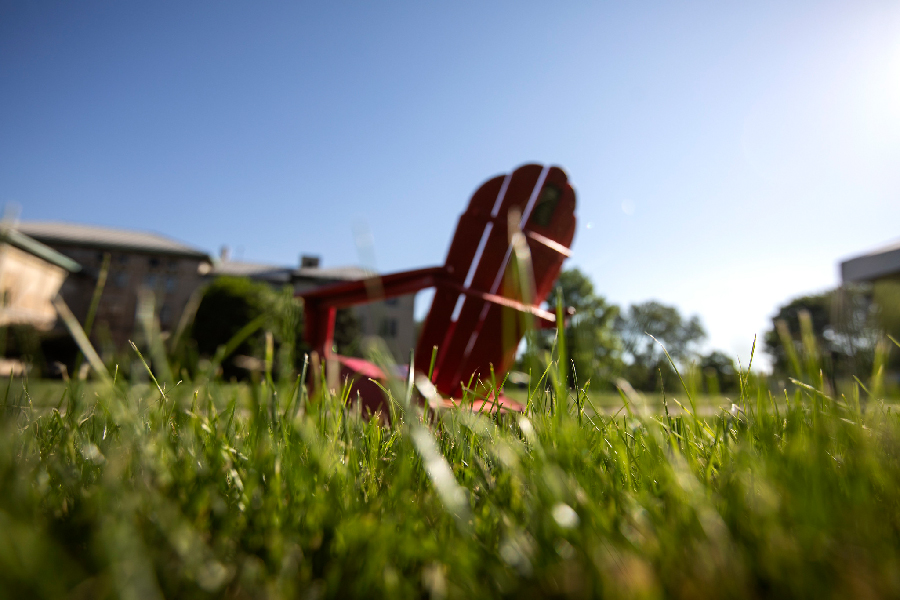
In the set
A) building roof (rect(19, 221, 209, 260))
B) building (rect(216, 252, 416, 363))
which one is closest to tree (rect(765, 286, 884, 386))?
building (rect(216, 252, 416, 363))

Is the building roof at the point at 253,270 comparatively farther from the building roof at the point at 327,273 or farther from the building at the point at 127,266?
the building at the point at 127,266

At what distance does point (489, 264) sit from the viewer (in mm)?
2664

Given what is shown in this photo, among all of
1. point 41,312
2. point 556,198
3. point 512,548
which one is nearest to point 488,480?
point 512,548

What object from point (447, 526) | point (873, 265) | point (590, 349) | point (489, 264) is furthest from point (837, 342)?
point (873, 265)

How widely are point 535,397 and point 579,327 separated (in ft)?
1.24

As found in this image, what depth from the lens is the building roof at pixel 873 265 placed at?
6.40 metres

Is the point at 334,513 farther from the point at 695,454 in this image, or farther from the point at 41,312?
the point at 41,312

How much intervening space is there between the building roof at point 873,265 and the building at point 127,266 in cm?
3625

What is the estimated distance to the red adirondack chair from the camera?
2559mm

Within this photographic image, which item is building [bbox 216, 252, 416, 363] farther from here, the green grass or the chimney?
the green grass

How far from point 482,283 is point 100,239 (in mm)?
42643

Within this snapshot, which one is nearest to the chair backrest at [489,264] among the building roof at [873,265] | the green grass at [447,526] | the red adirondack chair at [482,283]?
the red adirondack chair at [482,283]

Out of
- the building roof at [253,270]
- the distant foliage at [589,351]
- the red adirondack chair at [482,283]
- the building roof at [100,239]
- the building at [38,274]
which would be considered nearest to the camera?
the distant foliage at [589,351]

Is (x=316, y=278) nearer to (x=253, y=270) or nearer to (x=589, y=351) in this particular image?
(x=253, y=270)
